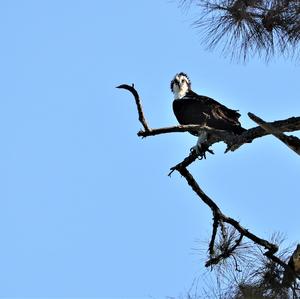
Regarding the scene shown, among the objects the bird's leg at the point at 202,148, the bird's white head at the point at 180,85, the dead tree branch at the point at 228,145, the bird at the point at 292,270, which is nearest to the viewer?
the bird at the point at 292,270

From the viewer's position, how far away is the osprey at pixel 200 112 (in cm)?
629

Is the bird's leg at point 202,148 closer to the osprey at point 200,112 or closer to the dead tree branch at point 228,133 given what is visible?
the osprey at point 200,112

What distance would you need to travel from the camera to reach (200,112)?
22.6 feet

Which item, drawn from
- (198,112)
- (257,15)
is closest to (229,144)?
(257,15)

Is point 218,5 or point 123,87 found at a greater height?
point 218,5

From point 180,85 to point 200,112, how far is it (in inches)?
33.8

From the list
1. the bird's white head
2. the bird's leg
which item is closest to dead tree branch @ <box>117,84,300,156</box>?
the bird's leg

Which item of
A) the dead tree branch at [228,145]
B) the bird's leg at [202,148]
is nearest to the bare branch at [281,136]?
the dead tree branch at [228,145]

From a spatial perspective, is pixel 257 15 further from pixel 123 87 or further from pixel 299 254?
pixel 299 254

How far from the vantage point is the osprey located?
20.6 feet

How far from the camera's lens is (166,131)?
5.47 m

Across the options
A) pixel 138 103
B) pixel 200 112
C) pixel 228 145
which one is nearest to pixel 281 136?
pixel 228 145

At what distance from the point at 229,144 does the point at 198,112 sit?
1.30 metres

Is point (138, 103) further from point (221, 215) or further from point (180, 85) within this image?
point (180, 85)
